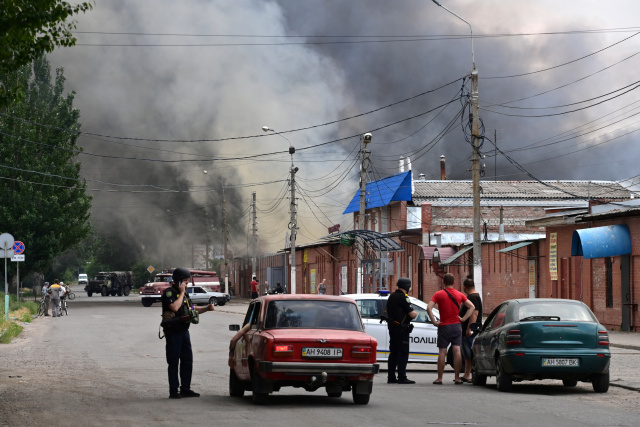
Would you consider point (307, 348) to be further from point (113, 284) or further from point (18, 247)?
point (113, 284)

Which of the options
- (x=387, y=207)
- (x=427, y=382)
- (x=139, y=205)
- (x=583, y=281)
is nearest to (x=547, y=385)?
(x=427, y=382)

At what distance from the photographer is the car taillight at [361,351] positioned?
39.2 ft

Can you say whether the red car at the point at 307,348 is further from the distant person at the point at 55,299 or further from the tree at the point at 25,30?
the distant person at the point at 55,299

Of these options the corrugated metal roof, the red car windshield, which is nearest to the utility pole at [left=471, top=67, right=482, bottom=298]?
the red car windshield

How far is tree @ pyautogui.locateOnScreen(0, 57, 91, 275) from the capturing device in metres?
58.3

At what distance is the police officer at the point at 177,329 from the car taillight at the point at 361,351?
2230 mm

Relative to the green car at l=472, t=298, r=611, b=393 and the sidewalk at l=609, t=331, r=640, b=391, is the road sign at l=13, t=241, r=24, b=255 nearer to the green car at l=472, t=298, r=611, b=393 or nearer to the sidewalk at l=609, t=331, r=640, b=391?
the sidewalk at l=609, t=331, r=640, b=391

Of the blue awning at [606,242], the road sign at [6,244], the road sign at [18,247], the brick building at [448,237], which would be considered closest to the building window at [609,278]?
the blue awning at [606,242]

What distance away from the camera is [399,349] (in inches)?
615

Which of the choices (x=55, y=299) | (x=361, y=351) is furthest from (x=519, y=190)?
(x=361, y=351)

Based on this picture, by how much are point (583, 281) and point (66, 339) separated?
18.1 m

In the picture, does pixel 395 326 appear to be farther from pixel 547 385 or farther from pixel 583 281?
pixel 583 281

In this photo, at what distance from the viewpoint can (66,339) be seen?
28.6 meters

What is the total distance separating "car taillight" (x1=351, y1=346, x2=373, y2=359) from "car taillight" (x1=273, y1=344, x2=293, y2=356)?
0.78 m
